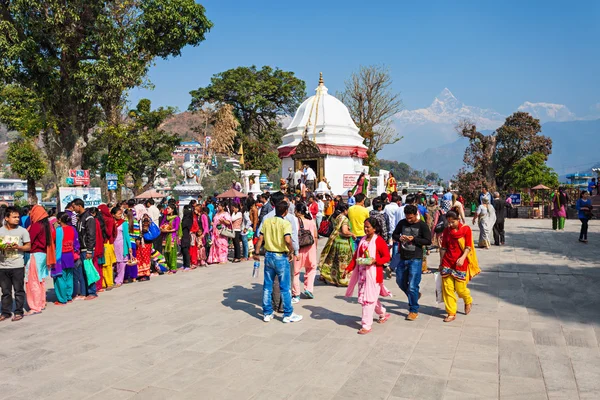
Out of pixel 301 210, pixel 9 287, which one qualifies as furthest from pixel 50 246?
pixel 301 210

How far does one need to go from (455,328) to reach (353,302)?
175 centimetres

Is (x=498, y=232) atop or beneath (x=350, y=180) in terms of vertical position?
beneath

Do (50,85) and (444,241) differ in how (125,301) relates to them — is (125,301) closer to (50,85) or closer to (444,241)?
(444,241)

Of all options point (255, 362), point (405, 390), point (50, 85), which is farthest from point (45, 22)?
point (405, 390)

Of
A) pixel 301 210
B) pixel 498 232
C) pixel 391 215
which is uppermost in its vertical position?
pixel 301 210

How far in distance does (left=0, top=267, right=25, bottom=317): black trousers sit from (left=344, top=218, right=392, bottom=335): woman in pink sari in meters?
4.91

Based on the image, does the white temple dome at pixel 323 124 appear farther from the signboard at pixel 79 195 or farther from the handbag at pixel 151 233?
the handbag at pixel 151 233

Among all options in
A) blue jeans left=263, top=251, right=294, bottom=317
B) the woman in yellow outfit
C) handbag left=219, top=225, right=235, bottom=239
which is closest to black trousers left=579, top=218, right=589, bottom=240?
the woman in yellow outfit

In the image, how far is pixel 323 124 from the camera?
2578 cm

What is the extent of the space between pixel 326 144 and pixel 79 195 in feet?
47.4

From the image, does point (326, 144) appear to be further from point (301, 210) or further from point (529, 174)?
point (529, 174)

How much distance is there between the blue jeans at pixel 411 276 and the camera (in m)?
5.77

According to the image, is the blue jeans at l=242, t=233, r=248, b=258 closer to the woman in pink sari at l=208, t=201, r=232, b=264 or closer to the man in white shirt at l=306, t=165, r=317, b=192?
the woman in pink sari at l=208, t=201, r=232, b=264

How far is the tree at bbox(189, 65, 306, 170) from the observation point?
3853 centimetres
